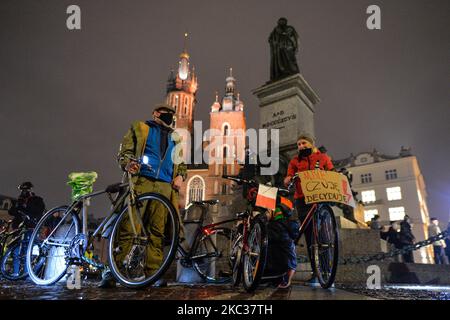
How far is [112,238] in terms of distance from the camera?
3672 mm

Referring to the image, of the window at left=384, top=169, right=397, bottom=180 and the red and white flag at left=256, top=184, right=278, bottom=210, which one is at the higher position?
the window at left=384, top=169, right=397, bottom=180

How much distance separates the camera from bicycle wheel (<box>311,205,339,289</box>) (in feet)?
13.5

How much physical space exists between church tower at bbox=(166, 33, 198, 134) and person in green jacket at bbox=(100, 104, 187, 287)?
7969 cm

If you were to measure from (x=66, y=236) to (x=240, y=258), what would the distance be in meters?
2.90

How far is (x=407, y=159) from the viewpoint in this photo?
4422 centimetres

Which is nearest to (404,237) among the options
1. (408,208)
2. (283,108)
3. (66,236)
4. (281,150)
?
(281,150)

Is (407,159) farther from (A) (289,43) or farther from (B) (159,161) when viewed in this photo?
(B) (159,161)

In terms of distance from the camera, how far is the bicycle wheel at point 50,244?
4750 millimetres

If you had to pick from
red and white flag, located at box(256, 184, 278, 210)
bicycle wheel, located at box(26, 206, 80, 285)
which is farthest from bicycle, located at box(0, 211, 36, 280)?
red and white flag, located at box(256, 184, 278, 210)

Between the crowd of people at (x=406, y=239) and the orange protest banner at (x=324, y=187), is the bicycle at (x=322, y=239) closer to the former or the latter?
the orange protest banner at (x=324, y=187)

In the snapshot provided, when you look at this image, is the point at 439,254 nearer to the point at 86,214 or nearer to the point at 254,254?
the point at 254,254

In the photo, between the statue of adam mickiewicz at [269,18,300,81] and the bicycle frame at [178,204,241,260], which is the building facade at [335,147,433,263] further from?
the bicycle frame at [178,204,241,260]

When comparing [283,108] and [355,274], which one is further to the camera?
[283,108]

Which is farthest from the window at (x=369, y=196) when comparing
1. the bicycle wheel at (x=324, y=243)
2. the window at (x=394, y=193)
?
the bicycle wheel at (x=324, y=243)
